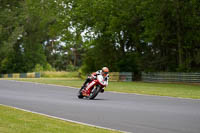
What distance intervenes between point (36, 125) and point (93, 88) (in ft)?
32.8

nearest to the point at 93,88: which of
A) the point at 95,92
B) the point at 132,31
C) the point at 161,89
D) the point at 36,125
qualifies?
the point at 95,92

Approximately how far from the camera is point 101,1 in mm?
46812

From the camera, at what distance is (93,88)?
67.2ft

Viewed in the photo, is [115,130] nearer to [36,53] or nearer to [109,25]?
[109,25]

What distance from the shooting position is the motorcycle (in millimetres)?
19688

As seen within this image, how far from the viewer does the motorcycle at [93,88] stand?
19.7 meters

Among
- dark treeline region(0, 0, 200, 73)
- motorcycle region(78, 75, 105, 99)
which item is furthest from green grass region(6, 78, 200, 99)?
dark treeline region(0, 0, 200, 73)

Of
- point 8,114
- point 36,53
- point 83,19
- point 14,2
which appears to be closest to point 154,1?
point 83,19

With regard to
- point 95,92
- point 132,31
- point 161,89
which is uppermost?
point 132,31

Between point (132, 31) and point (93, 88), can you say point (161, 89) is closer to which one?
point (93, 88)

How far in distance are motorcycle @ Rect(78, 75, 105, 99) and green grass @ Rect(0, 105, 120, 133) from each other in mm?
7147

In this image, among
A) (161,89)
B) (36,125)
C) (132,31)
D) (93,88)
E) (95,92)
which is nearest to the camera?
(36,125)

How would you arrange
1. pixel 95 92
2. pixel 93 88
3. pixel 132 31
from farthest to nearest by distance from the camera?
pixel 132 31, pixel 93 88, pixel 95 92

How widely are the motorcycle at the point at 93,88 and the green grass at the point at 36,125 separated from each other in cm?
715
